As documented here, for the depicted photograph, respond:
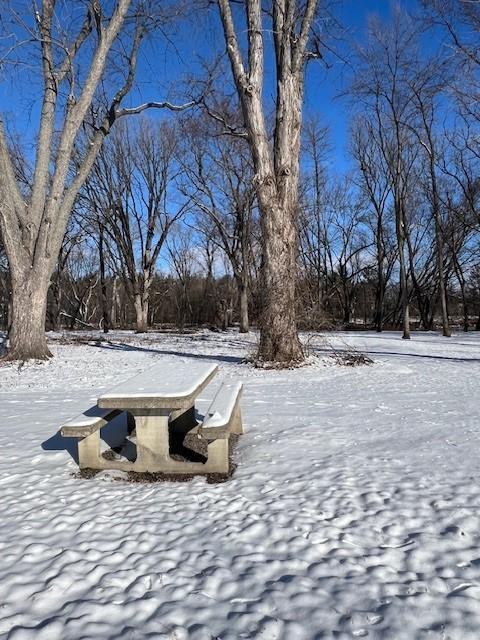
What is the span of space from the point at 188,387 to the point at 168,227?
2339 centimetres

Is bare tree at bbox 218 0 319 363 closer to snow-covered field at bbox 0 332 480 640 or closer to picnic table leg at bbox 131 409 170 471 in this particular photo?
snow-covered field at bbox 0 332 480 640

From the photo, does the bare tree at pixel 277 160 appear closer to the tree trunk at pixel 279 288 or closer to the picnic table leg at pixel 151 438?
the tree trunk at pixel 279 288

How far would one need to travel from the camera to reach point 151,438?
12.0 feet

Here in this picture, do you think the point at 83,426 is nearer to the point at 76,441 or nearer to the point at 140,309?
the point at 76,441

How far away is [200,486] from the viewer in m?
3.43

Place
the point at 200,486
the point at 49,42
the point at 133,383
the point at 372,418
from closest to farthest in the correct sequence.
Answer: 1. the point at 200,486
2. the point at 133,383
3. the point at 372,418
4. the point at 49,42

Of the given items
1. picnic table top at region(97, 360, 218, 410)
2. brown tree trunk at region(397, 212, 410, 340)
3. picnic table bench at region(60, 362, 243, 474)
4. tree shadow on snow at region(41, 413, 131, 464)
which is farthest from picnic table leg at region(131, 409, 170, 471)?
brown tree trunk at region(397, 212, 410, 340)

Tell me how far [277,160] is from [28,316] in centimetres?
703

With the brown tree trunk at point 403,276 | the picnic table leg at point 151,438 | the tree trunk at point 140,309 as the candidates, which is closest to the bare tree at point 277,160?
the picnic table leg at point 151,438

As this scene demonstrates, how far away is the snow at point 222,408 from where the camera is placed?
3.44 meters

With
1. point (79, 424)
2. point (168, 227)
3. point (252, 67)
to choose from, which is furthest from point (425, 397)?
point (168, 227)

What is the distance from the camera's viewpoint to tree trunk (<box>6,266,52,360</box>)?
1113cm

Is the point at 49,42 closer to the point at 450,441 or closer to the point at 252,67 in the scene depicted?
the point at 252,67

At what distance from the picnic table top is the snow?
197mm
